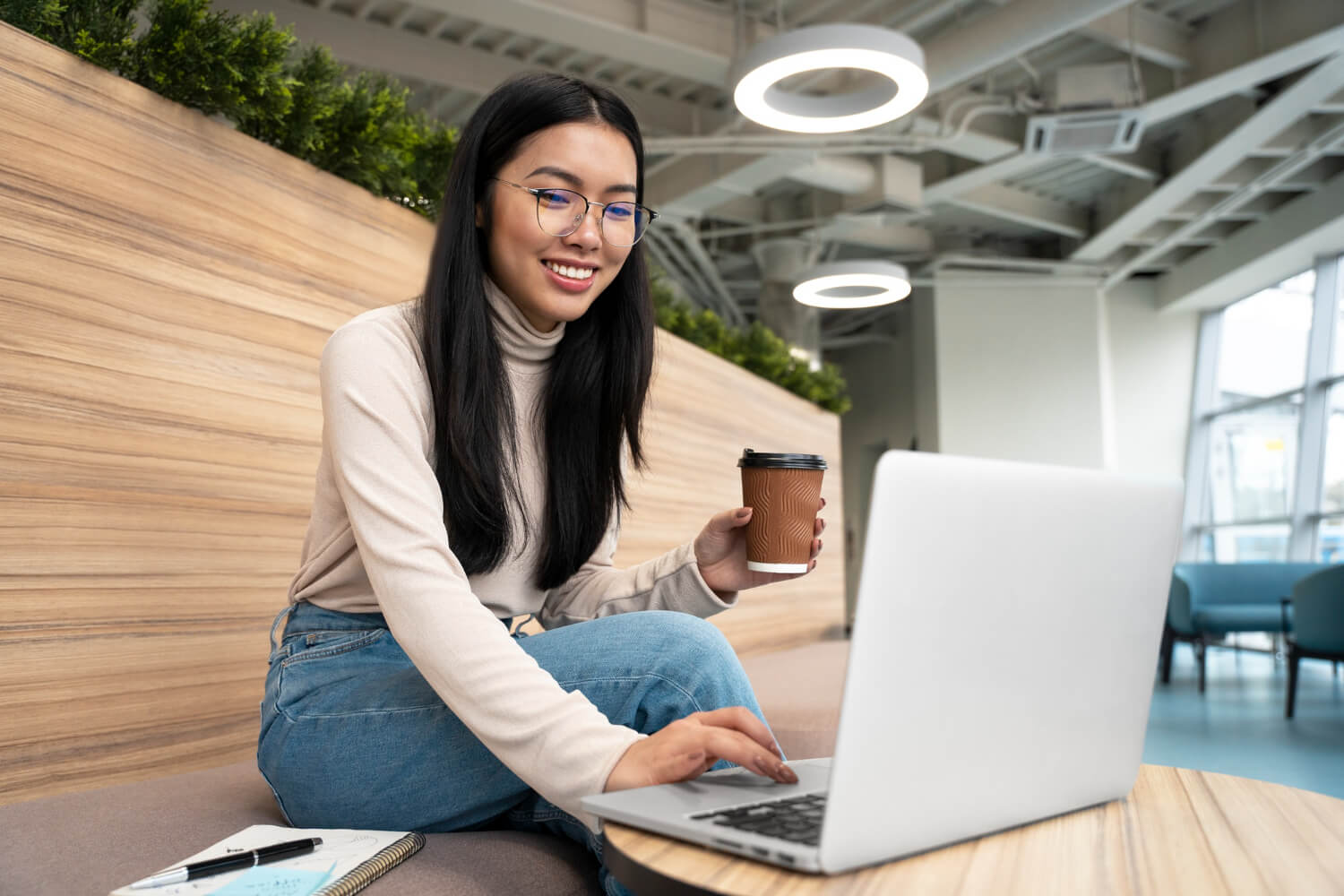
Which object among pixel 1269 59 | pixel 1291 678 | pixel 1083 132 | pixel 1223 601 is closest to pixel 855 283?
pixel 1083 132

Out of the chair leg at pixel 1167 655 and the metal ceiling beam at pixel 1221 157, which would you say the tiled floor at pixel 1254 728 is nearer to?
the chair leg at pixel 1167 655

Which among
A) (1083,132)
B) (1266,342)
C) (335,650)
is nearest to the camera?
(335,650)

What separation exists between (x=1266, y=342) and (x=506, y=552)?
11.2 metres

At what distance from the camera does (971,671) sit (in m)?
0.71

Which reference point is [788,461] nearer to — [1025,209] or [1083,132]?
[1083,132]

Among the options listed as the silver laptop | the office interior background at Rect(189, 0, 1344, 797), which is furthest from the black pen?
the office interior background at Rect(189, 0, 1344, 797)

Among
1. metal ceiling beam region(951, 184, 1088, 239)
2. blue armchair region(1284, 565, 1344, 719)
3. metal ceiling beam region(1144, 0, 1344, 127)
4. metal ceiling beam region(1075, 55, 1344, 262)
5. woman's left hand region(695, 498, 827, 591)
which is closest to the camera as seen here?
woman's left hand region(695, 498, 827, 591)

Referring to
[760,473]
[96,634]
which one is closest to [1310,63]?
[760,473]

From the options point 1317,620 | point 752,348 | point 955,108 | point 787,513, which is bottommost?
point 1317,620

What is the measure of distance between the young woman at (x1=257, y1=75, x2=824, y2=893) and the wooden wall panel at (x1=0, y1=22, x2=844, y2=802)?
1.53ft

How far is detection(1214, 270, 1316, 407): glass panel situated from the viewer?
32.0 ft

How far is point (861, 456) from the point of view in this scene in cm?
1499

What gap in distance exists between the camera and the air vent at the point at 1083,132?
654cm

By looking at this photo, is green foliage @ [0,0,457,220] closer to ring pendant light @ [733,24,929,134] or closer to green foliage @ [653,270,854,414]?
green foliage @ [653,270,854,414]
